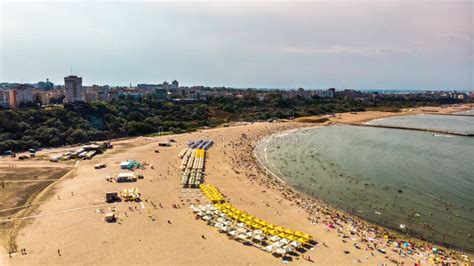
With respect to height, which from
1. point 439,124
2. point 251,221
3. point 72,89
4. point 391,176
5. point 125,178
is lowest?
point 251,221

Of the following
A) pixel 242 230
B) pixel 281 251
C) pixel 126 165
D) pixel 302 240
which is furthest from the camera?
pixel 126 165

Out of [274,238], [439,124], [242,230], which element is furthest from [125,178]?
[439,124]

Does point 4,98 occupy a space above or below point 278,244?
above

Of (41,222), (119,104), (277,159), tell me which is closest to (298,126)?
(277,159)

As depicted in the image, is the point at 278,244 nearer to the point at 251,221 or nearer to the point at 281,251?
the point at 281,251

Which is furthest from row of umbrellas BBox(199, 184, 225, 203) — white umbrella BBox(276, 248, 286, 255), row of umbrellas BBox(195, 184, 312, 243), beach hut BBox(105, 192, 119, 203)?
white umbrella BBox(276, 248, 286, 255)

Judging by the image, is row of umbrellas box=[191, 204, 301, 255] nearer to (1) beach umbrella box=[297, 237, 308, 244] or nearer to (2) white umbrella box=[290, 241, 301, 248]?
(2) white umbrella box=[290, 241, 301, 248]
